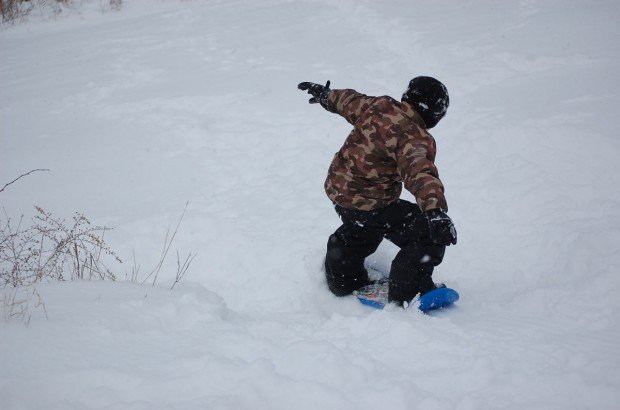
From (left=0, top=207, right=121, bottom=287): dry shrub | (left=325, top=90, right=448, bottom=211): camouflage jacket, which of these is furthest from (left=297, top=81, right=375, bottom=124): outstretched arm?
(left=0, top=207, right=121, bottom=287): dry shrub

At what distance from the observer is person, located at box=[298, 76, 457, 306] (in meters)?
2.46

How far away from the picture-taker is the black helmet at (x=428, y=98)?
2622mm

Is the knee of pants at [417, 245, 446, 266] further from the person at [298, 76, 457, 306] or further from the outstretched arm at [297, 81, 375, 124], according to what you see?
the outstretched arm at [297, 81, 375, 124]

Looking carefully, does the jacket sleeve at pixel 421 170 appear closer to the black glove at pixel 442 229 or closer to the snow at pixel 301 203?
the black glove at pixel 442 229

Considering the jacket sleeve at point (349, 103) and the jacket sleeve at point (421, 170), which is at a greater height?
the jacket sleeve at point (349, 103)

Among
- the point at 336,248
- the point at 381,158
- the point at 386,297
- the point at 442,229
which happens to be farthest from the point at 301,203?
the point at 442,229

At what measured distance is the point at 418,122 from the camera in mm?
2648

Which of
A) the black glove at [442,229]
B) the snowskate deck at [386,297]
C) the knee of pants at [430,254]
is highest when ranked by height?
the black glove at [442,229]

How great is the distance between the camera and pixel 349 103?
10.1 ft

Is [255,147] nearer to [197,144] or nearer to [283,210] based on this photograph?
[197,144]

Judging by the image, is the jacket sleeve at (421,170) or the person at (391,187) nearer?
the jacket sleeve at (421,170)

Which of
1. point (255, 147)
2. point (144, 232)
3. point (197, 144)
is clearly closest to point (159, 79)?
point (197, 144)

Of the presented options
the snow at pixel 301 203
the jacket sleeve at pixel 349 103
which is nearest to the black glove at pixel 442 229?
the snow at pixel 301 203

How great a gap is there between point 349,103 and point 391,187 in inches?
26.3
